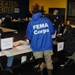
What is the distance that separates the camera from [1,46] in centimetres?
398

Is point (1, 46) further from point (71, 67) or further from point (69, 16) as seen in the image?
point (69, 16)

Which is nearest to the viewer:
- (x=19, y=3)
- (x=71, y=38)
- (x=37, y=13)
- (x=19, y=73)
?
(x=19, y=73)

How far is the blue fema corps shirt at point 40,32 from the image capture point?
3.94m

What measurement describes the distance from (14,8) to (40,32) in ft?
31.4

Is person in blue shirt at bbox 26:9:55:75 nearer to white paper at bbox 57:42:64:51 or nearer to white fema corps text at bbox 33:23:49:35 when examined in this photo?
white fema corps text at bbox 33:23:49:35

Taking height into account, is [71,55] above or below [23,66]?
below

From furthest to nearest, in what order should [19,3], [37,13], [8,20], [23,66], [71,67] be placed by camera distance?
[19,3], [8,20], [71,67], [37,13], [23,66]

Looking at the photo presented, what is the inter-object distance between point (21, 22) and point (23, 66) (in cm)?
971

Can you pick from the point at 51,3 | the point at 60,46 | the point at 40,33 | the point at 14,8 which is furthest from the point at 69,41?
the point at 14,8

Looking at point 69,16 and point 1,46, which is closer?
point 1,46

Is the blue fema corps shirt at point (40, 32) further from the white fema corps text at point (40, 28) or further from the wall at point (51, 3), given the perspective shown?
the wall at point (51, 3)

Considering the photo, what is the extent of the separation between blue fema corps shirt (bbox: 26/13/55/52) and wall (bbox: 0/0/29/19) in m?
8.97

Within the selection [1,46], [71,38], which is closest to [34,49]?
[1,46]

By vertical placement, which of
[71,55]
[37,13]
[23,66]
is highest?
[37,13]
